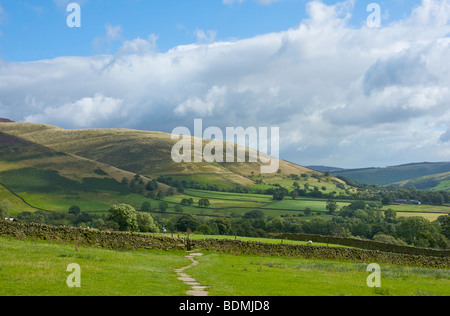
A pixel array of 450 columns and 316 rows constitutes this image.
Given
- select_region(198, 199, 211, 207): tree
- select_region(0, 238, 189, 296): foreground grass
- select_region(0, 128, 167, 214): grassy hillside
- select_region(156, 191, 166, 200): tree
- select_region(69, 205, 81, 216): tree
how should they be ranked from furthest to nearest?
select_region(156, 191, 166, 200): tree < select_region(198, 199, 211, 207): tree < select_region(0, 128, 167, 214): grassy hillside < select_region(69, 205, 81, 216): tree < select_region(0, 238, 189, 296): foreground grass

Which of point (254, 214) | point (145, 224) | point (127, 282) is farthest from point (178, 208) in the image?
point (127, 282)

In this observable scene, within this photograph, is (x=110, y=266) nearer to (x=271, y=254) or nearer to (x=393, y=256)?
(x=271, y=254)

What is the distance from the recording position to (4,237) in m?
36.9

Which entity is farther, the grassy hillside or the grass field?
the grassy hillside

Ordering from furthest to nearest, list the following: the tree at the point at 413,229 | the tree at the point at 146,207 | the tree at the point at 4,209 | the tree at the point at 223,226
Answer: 1. the tree at the point at 146,207
2. the tree at the point at 223,226
3. the tree at the point at 413,229
4. the tree at the point at 4,209

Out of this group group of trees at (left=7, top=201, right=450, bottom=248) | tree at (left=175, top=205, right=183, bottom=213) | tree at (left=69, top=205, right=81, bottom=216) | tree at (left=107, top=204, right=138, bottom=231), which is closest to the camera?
tree at (left=107, top=204, right=138, bottom=231)

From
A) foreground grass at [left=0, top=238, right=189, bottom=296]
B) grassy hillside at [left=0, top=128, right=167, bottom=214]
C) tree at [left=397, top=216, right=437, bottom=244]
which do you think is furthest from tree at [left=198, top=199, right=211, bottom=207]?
foreground grass at [left=0, top=238, right=189, bottom=296]

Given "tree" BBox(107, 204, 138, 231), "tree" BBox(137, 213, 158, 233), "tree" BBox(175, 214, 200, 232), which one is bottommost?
"tree" BBox(175, 214, 200, 232)

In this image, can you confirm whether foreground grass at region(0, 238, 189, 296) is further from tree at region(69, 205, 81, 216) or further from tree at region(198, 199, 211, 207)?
tree at region(198, 199, 211, 207)

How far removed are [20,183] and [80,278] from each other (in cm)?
17293

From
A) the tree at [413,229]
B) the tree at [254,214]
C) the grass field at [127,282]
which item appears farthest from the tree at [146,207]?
the grass field at [127,282]

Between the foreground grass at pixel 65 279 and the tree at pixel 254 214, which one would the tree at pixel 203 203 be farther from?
the foreground grass at pixel 65 279
